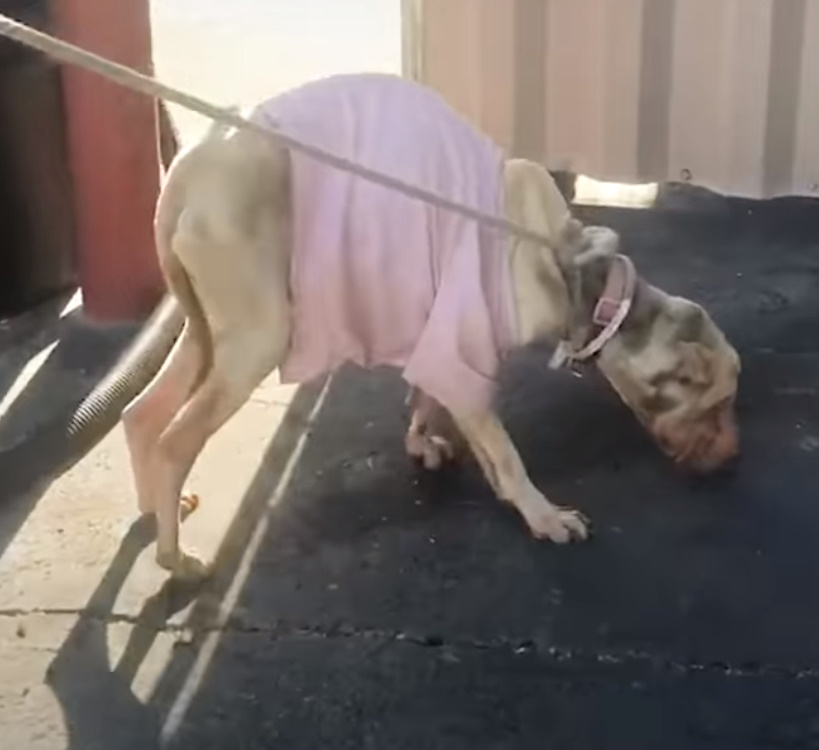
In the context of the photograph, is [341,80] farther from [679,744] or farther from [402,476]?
[679,744]

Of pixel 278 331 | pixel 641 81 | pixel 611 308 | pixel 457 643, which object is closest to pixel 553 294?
pixel 611 308

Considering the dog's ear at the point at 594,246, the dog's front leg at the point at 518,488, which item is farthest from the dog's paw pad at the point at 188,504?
the dog's ear at the point at 594,246

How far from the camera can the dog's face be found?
10.7ft

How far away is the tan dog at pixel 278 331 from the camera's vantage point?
292cm

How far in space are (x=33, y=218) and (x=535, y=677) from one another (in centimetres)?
198

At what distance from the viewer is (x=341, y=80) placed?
3.04m

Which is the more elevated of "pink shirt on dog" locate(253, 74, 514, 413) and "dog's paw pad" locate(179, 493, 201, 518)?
"pink shirt on dog" locate(253, 74, 514, 413)

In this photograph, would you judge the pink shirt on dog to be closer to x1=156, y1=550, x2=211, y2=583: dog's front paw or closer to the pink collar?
the pink collar

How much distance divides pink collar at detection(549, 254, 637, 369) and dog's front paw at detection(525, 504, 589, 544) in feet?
0.95

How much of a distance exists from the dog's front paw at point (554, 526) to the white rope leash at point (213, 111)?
1.63ft

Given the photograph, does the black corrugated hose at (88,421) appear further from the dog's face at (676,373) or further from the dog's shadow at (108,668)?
the dog's face at (676,373)

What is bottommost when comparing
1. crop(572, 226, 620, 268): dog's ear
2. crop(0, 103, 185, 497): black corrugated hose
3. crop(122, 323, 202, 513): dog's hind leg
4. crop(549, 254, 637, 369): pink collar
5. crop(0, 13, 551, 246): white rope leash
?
crop(0, 103, 185, 497): black corrugated hose

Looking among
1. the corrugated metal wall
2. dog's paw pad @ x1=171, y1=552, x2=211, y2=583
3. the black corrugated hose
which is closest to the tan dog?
dog's paw pad @ x1=171, y1=552, x2=211, y2=583

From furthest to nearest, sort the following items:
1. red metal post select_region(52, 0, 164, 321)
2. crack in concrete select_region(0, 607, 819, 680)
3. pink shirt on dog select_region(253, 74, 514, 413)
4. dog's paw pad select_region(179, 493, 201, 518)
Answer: red metal post select_region(52, 0, 164, 321) → dog's paw pad select_region(179, 493, 201, 518) → pink shirt on dog select_region(253, 74, 514, 413) → crack in concrete select_region(0, 607, 819, 680)
